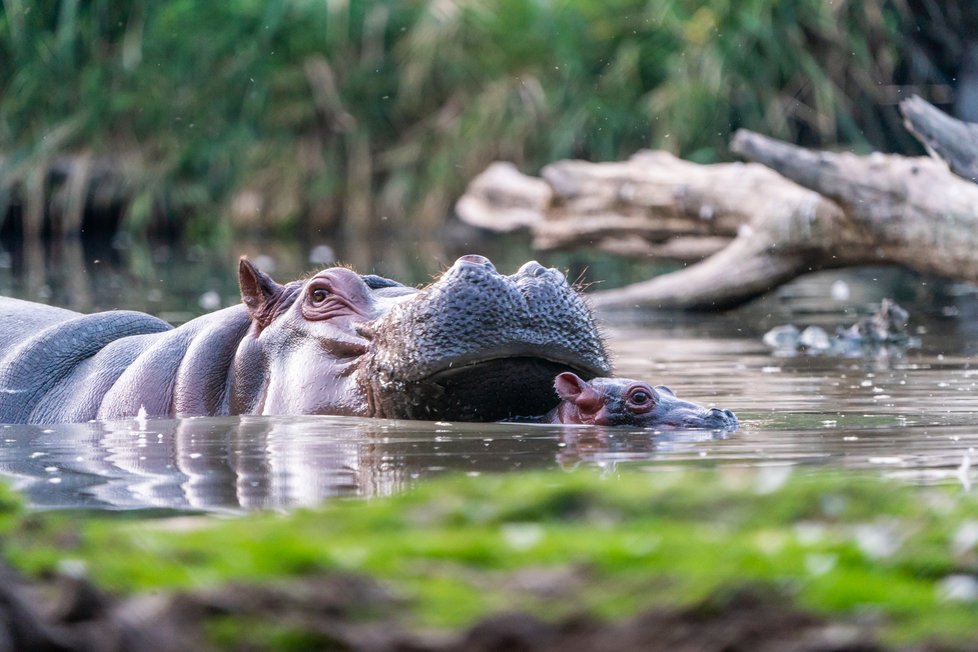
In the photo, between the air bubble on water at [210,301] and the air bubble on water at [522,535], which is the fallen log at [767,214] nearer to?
the air bubble on water at [210,301]

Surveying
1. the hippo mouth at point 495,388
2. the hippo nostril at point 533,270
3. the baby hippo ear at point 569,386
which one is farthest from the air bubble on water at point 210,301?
the baby hippo ear at point 569,386

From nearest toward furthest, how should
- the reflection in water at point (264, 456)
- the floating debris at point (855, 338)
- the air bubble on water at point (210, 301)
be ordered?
1. the reflection in water at point (264, 456)
2. the floating debris at point (855, 338)
3. the air bubble on water at point (210, 301)

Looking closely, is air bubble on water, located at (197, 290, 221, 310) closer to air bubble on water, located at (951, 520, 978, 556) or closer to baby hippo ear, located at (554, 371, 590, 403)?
baby hippo ear, located at (554, 371, 590, 403)

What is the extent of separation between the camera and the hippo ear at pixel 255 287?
4547 millimetres

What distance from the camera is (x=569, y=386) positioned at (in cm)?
402

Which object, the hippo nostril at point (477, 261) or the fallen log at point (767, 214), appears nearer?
the hippo nostril at point (477, 261)

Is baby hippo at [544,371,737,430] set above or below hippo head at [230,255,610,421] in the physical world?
below

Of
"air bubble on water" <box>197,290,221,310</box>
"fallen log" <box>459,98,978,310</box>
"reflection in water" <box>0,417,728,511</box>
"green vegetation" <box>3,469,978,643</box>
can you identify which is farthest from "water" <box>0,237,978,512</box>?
"air bubble on water" <box>197,290,221,310</box>

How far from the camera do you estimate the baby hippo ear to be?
3.99 meters

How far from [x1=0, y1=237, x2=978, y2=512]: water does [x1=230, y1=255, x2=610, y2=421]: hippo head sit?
9cm

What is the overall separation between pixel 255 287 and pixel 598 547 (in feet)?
9.08

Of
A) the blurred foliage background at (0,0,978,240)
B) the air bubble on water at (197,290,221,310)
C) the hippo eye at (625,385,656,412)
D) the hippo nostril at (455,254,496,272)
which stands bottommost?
the hippo eye at (625,385,656,412)

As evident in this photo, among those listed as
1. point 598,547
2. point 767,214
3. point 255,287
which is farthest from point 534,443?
point 767,214

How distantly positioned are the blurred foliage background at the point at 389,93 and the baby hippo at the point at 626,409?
923cm
